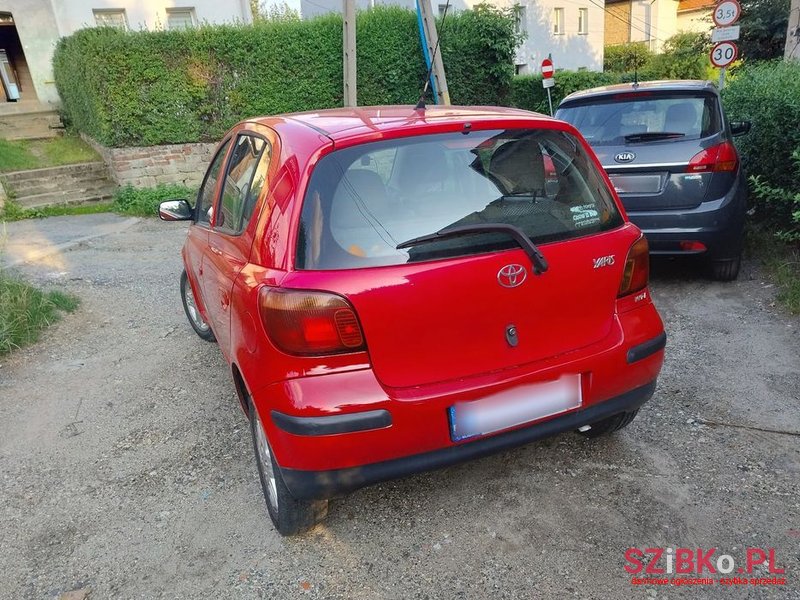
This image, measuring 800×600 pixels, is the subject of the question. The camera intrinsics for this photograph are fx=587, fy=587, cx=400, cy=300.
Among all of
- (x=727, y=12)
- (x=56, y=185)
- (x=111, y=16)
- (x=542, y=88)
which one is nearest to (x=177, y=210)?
(x=727, y=12)

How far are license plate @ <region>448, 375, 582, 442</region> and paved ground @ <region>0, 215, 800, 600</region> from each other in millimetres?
548

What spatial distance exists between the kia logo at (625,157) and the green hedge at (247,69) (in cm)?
886

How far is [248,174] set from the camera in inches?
115

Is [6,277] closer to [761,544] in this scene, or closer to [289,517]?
[289,517]

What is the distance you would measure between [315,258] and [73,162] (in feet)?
41.7

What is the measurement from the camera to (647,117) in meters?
5.23

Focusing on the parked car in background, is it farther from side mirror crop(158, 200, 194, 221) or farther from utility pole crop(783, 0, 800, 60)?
utility pole crop(783, 0, 800, 60)

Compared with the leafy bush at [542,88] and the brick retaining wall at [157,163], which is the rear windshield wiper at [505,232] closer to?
the brick retaining wall at [157,163]

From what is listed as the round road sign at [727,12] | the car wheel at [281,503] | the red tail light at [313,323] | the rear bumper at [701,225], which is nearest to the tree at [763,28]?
the round road sign at [727,12]

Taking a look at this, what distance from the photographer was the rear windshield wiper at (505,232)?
86.9 inches

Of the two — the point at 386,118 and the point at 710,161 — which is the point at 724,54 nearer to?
the point at 710,161

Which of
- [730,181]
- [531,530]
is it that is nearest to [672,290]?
[730,181]

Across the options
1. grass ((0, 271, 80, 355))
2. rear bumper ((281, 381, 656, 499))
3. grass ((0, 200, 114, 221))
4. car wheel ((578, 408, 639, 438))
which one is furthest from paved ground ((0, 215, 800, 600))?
grass ((0, 200, 114, 221))

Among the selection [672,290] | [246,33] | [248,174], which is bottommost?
[672,290]
